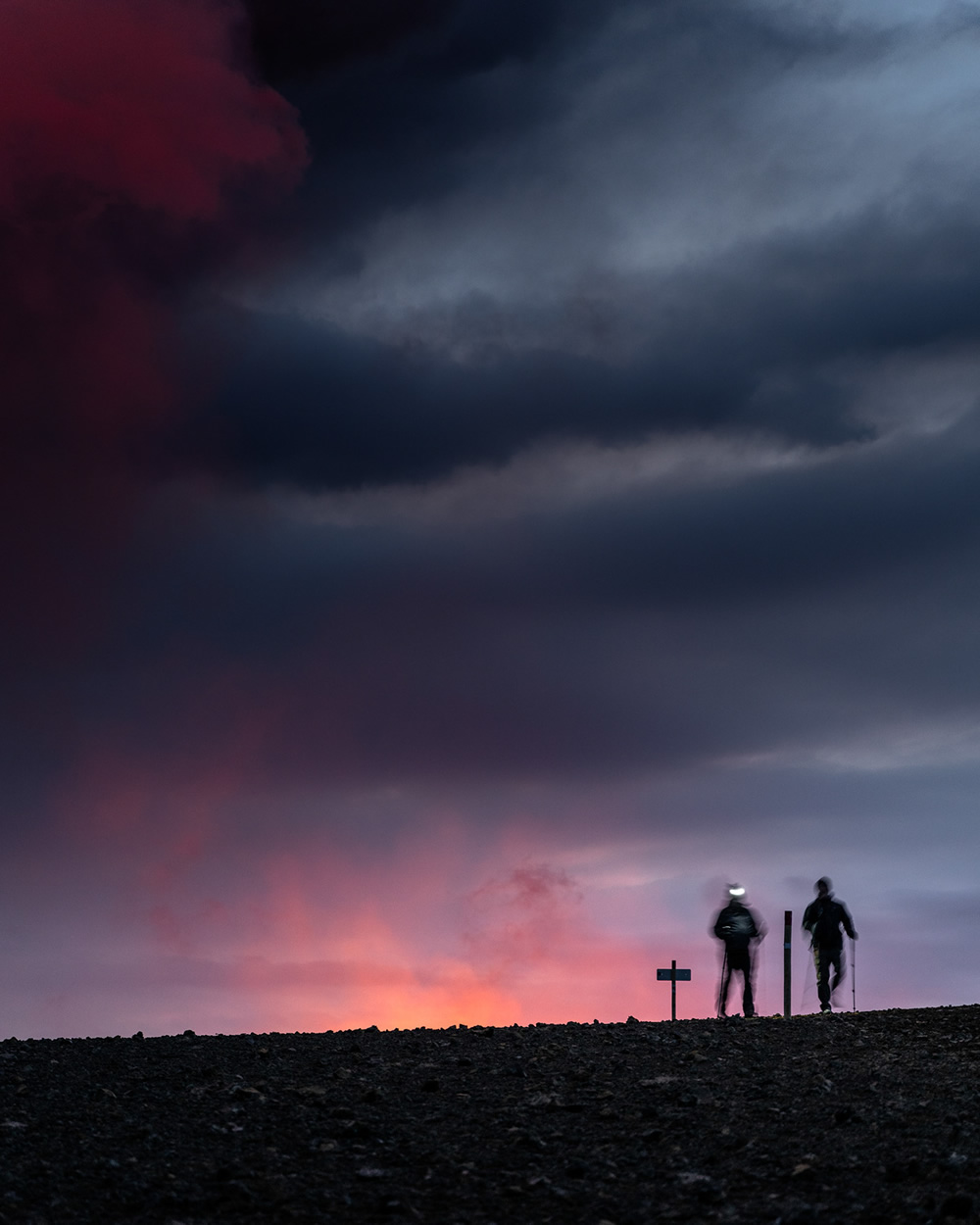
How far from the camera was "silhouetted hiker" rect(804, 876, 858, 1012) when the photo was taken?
28.8 metres

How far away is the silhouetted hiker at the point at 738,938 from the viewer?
1113 inches

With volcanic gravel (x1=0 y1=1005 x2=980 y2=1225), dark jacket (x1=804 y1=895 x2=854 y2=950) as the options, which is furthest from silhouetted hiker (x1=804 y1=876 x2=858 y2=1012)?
volcanic gravel (x1=0 y1=1005 x2=980 y2=1225)

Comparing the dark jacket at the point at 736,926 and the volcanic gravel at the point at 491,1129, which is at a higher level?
the dark jacket at the point at 736,926

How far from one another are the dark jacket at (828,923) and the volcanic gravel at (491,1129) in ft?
28.1

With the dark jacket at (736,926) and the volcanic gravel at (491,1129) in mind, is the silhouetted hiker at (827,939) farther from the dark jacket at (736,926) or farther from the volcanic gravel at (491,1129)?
the volcanic gravel at (491,1129)

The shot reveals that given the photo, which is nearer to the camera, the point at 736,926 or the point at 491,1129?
the point at 491,1129

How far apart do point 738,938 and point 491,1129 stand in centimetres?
1461

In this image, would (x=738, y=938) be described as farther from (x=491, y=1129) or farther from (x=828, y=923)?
(x=491, y=1129)

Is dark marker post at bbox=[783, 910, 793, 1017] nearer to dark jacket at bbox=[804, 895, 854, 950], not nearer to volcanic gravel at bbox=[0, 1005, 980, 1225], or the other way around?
dark jacket at bbox=[804, 895, 854, 950]

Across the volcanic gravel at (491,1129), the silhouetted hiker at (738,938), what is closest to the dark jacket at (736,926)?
the silhouetted hiker at (738,938)

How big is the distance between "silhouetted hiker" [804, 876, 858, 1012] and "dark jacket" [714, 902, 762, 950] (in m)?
1.32

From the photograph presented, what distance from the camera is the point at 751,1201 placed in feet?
40.1

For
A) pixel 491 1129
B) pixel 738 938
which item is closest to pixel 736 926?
pixel 738 938

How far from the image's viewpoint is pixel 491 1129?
1455 cm
